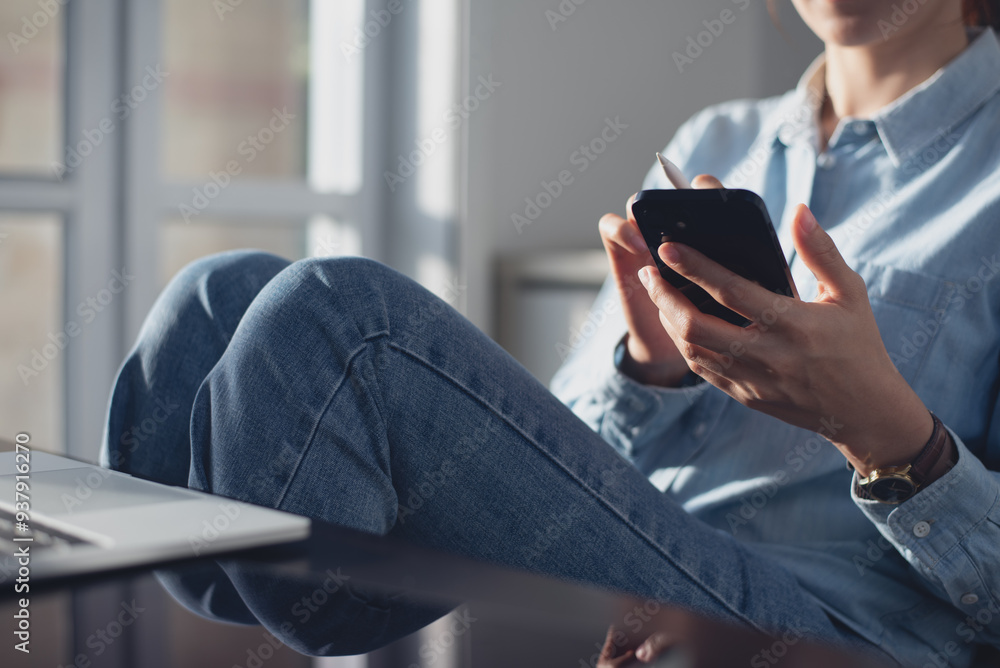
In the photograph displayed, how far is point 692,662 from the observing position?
241 millimetres

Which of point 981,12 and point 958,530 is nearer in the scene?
point 958,530

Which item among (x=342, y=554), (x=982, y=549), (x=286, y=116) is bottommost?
(x=982, y=549)

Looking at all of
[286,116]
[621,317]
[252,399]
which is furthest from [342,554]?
[286,116]

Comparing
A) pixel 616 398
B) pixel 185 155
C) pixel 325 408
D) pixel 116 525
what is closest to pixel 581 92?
pixel 185 155

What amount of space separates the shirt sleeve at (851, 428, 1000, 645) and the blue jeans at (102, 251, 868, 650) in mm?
83

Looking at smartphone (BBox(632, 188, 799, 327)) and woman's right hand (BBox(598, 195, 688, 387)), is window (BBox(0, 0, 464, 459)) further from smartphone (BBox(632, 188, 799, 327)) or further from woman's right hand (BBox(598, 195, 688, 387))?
smartphone (BBox(632, 188, 799, 327))

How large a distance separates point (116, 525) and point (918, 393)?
1.87 ft

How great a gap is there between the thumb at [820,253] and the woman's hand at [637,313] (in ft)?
0.41

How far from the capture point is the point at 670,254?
22.0 inches

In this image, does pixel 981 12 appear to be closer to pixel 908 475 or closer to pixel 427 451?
pixel 908 475

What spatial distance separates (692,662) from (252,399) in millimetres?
317

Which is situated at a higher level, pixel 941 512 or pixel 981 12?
pixel 981 12

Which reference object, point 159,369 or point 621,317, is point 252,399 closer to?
point 159,369

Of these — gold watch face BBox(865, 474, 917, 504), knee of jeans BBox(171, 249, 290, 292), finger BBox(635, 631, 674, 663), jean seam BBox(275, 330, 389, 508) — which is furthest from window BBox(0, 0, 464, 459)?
finger BBox(635, 631, 674, 663)
